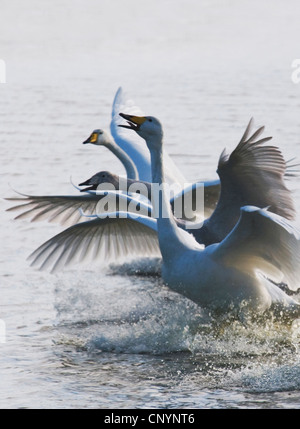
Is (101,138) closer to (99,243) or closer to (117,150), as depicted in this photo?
(117,150)

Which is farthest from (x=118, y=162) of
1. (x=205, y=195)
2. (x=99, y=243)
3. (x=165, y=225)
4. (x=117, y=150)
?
(x=165, y=225)

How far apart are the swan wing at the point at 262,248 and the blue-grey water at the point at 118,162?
662 millimetres

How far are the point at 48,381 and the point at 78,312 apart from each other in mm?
2017

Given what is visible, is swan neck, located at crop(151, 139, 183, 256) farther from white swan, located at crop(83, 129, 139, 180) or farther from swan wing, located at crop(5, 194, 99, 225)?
white swan, located at crop(83, 129, 139, 180)

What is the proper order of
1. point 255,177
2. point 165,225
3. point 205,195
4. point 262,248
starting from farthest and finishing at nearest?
point 205,195 → point 255,177 → point 165,225 → point 262,248

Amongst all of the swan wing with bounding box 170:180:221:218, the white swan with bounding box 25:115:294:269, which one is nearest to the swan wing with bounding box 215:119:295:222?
the white swan with bounding box 25:115:294:269

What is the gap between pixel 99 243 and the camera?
1054cm

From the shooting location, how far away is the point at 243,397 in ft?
25.0

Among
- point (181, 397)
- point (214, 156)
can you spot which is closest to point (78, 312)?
point (181, 397)

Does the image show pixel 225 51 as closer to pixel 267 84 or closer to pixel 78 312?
pixel 267 84

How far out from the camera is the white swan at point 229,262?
8195 mm

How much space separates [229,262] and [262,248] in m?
0.34

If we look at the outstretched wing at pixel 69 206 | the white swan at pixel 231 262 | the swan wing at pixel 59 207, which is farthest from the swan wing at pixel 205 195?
the white swan at pixel 231 262

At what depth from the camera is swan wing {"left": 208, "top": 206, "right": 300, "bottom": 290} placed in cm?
796
